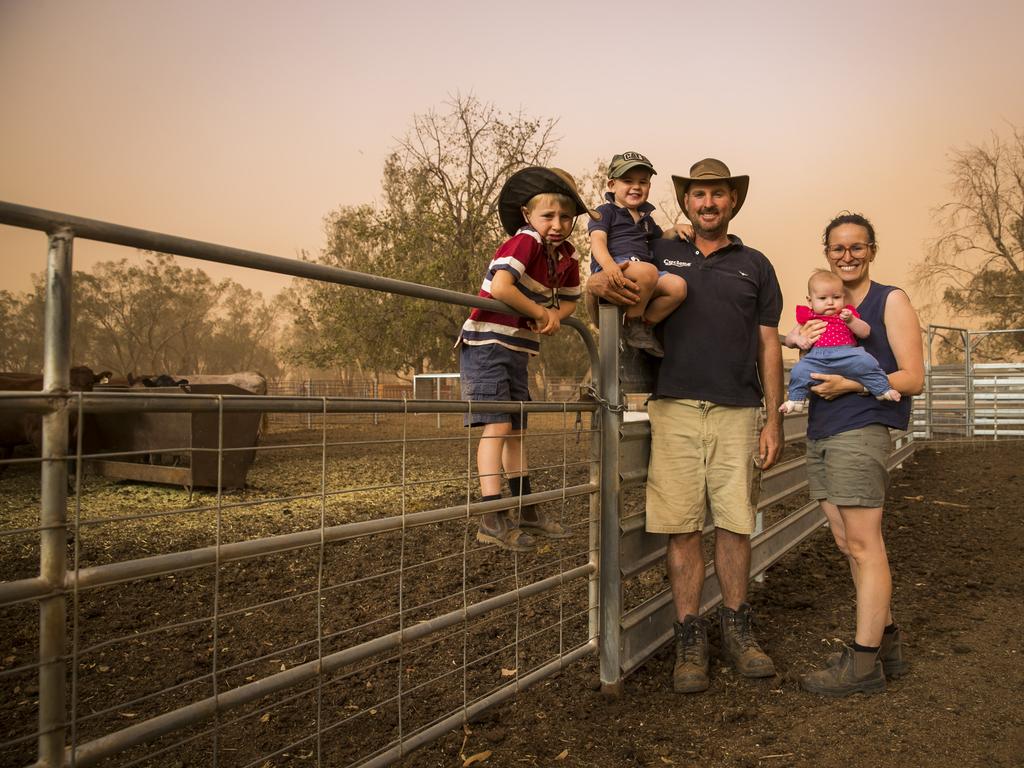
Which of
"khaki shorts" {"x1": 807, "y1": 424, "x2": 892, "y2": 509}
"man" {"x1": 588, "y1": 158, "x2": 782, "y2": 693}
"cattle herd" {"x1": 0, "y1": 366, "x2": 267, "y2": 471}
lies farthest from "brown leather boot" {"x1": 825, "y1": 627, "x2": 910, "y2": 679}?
"cattle herd" {"x1": 0, "y1": 366, "x2": 267, "y2": 471}

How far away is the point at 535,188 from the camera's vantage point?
3.20 m

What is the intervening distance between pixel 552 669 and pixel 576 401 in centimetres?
104

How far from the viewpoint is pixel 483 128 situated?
21812 mm

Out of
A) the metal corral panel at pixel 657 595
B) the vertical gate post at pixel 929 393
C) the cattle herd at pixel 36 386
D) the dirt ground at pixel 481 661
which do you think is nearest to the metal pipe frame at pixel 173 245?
the dirt ground at pixel 481 661

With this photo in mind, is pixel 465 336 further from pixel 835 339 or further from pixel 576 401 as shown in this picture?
pixel 835 339

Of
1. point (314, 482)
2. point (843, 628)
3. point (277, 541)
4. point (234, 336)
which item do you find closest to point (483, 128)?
point (314, 482)

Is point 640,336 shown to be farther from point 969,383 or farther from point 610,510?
point 969,383

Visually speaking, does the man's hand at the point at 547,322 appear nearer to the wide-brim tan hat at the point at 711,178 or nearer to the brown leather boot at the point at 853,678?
the wide-brim tan hat at the point at 711,178

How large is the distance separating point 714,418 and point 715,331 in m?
Answer: 0.37

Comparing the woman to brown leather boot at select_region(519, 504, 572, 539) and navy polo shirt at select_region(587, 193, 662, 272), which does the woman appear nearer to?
navy polo shirt at select_region(587, 193, 662, 272)

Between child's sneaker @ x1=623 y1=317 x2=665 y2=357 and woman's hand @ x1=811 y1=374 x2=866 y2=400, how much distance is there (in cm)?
63

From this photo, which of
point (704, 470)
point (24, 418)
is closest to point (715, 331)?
point (704, 470)

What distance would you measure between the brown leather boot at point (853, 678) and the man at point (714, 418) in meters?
0.22

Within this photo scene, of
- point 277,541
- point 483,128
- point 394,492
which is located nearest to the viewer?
point 277,541
